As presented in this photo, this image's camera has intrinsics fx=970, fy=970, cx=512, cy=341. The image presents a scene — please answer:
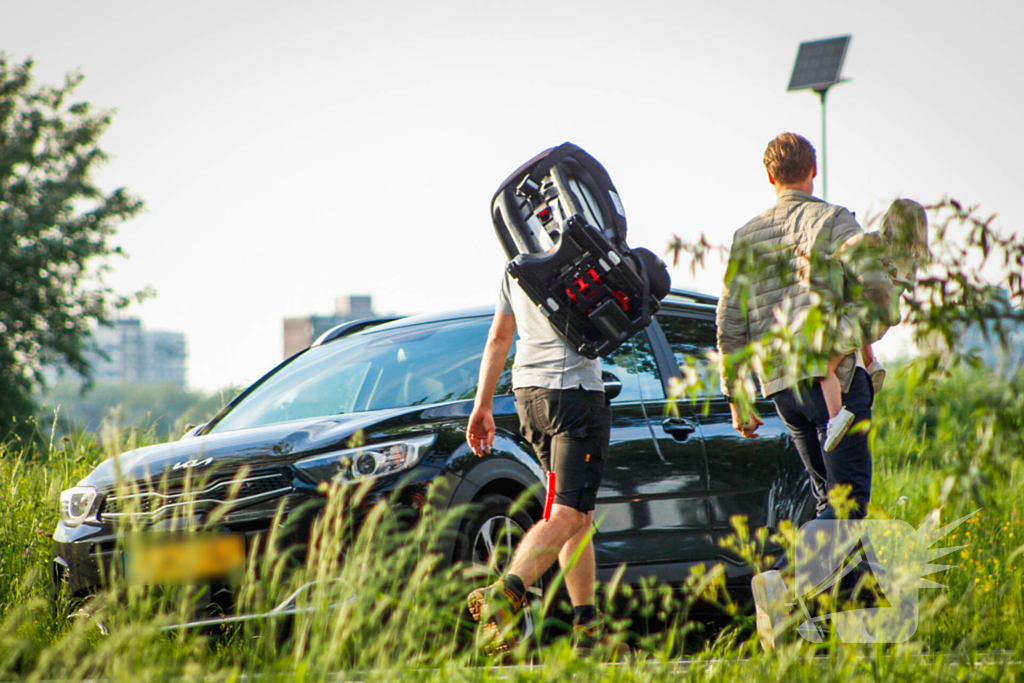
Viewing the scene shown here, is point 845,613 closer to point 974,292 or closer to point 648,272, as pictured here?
point 974,292

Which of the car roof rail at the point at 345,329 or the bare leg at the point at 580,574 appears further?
the car roof rail at the point at 345,329

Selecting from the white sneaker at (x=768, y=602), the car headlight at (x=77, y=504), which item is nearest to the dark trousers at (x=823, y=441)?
the white sneaker at (x=768, y=602)

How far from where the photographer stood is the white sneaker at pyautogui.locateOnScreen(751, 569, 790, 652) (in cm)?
288

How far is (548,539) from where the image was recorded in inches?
139

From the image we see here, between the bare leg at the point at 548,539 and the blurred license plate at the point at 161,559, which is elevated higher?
the blurred license plate at the point at 161,559

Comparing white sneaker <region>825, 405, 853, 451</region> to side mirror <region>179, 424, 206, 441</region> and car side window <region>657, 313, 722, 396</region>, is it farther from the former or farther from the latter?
side mirror <region>179, 424, 206, 441</region>

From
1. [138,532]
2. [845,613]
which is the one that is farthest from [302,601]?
[845,613]

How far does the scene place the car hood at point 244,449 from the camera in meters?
3.82

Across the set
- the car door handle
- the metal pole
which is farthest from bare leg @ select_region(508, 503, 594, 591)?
the metal pole

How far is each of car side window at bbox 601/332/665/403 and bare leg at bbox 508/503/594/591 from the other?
1.41 metres

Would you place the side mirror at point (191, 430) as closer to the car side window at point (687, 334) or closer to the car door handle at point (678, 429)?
the car door handle at point (678, 429)

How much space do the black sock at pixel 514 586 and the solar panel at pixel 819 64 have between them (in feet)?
35.4

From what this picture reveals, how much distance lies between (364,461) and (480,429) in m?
0.48

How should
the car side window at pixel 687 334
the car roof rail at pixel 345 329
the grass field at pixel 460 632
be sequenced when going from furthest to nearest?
the car roof rail at pixel 345 329 → the car side window at pixel 687 334 → the grass field at pixel 460 632
